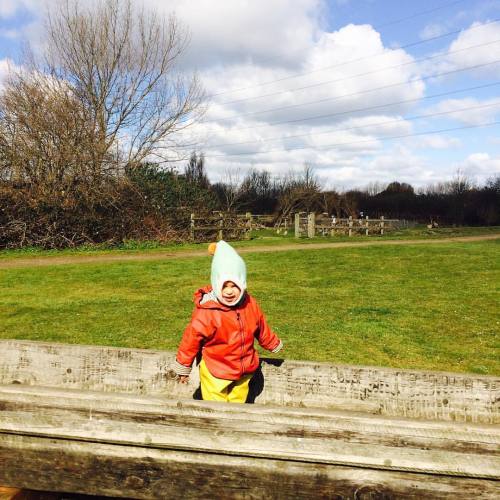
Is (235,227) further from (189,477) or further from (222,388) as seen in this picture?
(189,477)

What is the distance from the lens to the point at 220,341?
286 cm

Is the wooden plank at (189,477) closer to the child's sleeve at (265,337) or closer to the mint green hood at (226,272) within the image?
the mint green hood at (226,272)

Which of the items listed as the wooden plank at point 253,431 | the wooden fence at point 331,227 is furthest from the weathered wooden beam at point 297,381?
the wooden fence at point 331,227

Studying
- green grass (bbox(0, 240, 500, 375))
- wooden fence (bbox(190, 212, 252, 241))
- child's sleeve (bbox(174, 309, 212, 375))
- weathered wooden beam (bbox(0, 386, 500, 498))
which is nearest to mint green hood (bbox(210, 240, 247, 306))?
child's sleeve (bbox(174, 309, 212, 375))

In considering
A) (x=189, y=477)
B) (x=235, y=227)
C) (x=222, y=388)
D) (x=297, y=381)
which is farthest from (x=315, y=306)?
(x=235, y=227)

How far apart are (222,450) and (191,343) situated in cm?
108

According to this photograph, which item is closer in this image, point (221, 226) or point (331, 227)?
point (221, 226)

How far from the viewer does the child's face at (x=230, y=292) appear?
2.85 m

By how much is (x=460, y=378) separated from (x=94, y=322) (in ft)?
17.2

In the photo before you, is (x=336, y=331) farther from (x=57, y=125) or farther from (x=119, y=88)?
(x=119, y=88)

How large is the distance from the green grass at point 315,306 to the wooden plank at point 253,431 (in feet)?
11.1

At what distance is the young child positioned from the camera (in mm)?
2814

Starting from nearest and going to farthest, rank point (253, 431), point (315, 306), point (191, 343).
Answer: point (253, 431) → point (191, 343) → point (315, 306)

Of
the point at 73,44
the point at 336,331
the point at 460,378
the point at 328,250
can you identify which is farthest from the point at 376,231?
the point at 460,378
